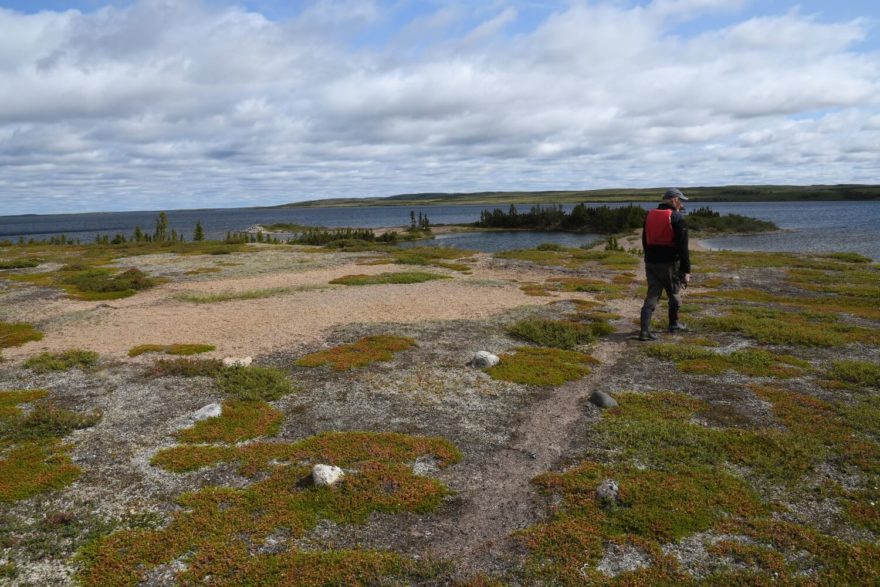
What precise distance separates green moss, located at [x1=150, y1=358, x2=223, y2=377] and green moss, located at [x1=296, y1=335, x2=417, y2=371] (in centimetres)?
209

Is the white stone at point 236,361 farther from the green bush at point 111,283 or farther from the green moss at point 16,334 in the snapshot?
the green bush at point 111,283

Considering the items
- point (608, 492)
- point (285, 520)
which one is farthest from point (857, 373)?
point (285, 520)

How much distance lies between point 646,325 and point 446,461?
9672mm

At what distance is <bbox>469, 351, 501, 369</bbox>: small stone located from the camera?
13891mm

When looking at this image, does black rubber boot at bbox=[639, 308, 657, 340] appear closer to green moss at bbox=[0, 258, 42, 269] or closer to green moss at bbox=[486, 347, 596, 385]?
green moss at bbox=[486, 347, 596, 385]

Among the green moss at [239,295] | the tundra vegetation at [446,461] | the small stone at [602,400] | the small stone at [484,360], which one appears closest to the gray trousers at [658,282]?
the tundra vegetation at [446,461]

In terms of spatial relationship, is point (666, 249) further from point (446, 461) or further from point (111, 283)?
point (111, 283)

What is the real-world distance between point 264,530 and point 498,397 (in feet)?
19.8

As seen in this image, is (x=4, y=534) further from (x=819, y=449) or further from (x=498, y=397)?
(x=819, y=449)

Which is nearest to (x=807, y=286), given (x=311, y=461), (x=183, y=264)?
(x=311, y=461)

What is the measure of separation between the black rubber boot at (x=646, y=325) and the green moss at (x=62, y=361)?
50.3 ft

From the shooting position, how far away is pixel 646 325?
16.3 meters

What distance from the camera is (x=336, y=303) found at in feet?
78.3

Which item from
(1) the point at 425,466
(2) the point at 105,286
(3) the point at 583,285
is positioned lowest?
(1) the point at 425,466
